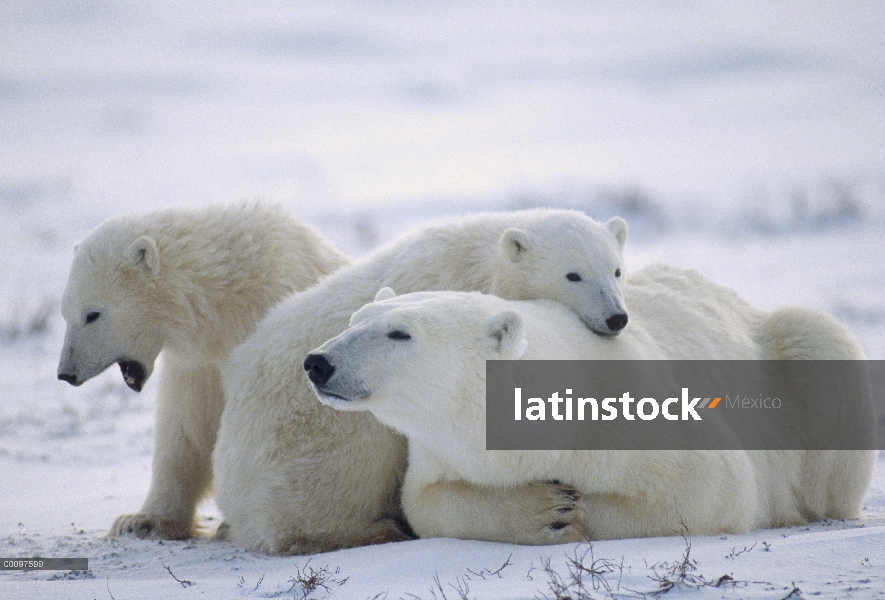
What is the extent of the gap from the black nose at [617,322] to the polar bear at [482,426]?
8 centimetres

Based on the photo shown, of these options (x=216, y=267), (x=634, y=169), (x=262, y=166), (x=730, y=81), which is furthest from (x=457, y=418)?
(x=730, y=81)

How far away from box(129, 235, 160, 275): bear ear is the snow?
883mm

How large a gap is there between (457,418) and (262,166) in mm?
13996

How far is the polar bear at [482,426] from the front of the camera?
141 inches

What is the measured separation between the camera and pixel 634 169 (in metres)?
16.0

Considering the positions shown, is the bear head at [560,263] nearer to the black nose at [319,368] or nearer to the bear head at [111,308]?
the black nose at [319,368]

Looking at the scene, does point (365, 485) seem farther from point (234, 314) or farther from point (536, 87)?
point (536, 87)

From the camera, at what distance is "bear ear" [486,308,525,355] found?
3.65 meters

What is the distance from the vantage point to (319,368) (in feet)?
11.4

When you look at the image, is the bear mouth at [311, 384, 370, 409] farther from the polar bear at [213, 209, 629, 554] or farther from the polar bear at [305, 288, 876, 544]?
the polar bear at [213, 209, 629, 554]
